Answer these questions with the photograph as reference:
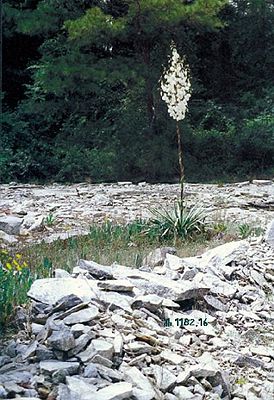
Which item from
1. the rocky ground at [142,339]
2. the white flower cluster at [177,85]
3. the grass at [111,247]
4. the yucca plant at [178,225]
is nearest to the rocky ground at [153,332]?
the rocky ground at [142,339]

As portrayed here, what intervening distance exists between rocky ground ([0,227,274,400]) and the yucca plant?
7.28ft

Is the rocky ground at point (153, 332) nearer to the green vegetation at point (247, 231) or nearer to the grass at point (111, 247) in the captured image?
the grass at point (111, 247)

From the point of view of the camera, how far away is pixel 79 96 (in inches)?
661

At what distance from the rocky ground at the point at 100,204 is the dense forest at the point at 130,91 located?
1706 millimetres

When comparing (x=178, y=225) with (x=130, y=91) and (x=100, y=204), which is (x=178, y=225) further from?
(x=130, y=91)

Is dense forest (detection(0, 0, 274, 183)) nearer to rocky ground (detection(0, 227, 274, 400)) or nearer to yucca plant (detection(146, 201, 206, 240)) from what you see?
yucca plant (detection(146, 201, 206, 240))

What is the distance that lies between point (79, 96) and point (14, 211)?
740 centimetres

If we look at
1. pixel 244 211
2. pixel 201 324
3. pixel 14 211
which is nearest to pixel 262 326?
pixel 201 324

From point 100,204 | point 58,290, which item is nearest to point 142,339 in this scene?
point 58,290

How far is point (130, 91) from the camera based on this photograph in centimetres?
1608

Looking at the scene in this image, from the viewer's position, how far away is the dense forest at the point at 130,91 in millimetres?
14414

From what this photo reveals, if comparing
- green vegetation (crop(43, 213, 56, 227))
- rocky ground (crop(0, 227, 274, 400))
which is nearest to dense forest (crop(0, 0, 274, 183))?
green vegetation (crop(43, 213, 56, 227))

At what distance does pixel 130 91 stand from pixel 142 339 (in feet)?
40.8

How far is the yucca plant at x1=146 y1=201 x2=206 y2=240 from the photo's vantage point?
25.7 feet
